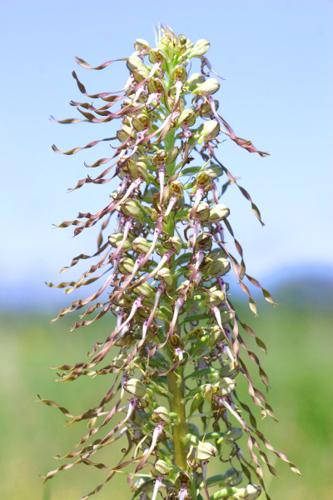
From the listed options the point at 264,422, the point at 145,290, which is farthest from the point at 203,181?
→ the point at 264,422

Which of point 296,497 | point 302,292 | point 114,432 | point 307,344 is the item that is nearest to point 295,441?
point 296,497

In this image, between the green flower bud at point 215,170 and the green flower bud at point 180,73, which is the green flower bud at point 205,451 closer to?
the green flower bud at point 215,170

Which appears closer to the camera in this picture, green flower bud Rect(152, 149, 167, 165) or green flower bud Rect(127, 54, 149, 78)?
green flower bud Rect(152, 149, 167, 165)

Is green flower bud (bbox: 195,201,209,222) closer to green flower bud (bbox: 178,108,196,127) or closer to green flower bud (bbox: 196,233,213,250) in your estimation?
green flower bud (bbox: 196,233,213,250)

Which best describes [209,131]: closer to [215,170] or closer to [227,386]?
[215,170]

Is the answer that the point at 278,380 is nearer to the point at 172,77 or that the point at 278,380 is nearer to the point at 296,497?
the point at 296,497

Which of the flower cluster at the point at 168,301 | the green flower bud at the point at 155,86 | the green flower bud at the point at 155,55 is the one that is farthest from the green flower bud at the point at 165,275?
the green flower bud at the point at 155,55

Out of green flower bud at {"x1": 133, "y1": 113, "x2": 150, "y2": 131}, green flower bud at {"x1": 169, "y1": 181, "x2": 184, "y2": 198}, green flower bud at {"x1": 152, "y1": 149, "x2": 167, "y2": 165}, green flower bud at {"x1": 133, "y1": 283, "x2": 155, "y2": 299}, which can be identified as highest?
green flower bud at {"x1": 133, "y1": 113, "x2": 150, "y2": 131}

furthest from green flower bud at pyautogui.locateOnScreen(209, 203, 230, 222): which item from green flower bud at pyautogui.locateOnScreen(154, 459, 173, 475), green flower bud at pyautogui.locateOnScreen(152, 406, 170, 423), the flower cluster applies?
green flower bud at pyautogui.locateOnScreen(154, 459, 173, 475)
